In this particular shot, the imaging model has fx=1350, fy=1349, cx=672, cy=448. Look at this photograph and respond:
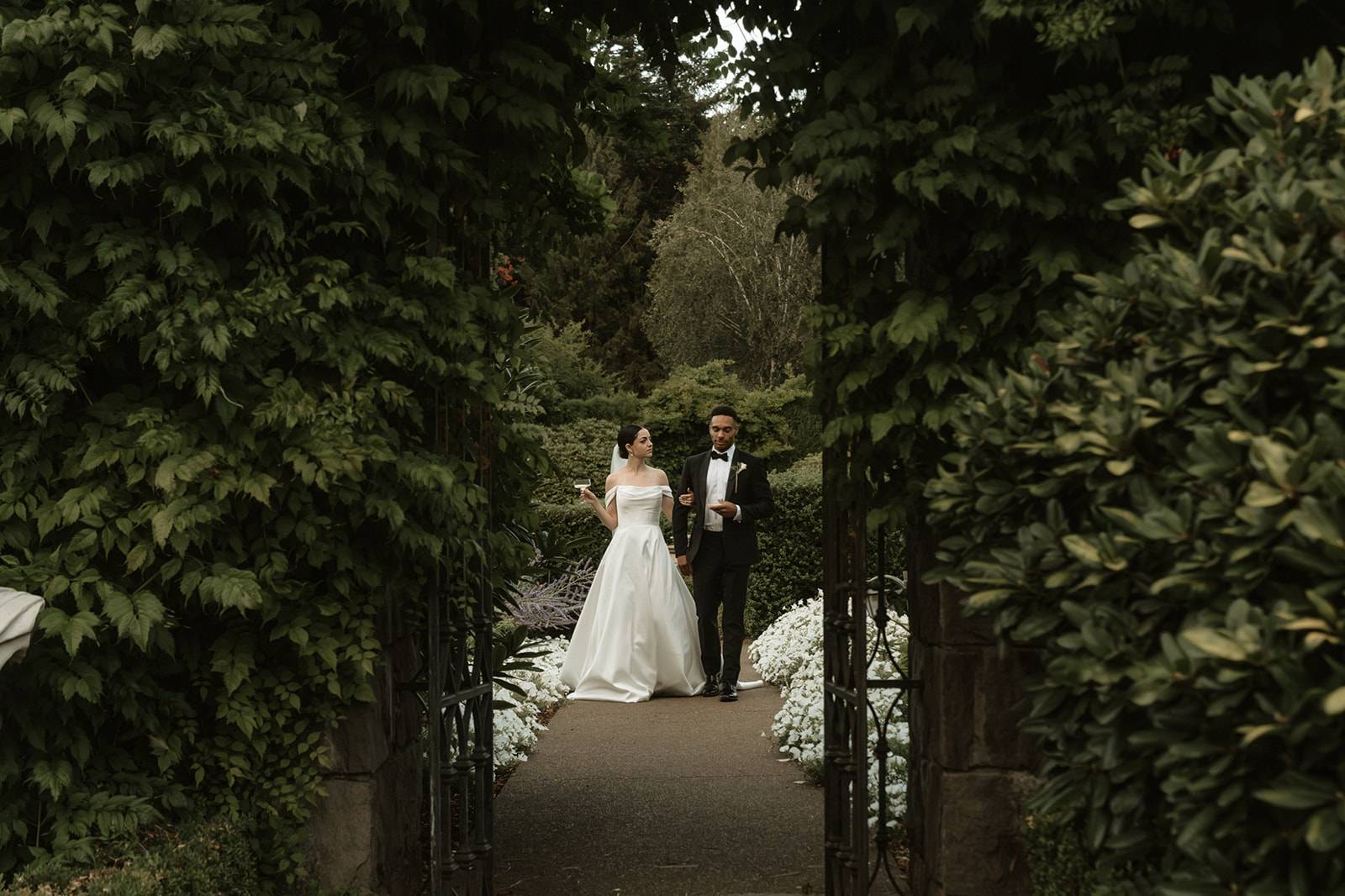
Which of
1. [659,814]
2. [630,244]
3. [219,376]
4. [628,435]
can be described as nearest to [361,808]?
[219,376]

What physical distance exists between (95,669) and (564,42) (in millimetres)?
2570

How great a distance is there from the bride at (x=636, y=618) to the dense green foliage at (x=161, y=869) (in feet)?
19.6

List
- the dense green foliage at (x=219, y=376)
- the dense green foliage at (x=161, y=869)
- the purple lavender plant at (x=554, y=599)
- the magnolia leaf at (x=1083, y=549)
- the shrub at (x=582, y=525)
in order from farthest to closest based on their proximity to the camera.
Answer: the shrub at (x=582, y=525) < the purple lavender plant at (x=554, y=599) < the dense green foliage at (x=219, y=376) < the dense green foliage at (x=161, y=869) < the magnolia leaf at (x=1083, y=549)

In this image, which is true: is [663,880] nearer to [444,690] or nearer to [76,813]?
[444,690]

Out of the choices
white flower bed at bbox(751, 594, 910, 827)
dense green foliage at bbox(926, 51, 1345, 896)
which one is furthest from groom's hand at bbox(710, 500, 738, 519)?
dense green foliage at bbox(926, 51, 1345, 896)

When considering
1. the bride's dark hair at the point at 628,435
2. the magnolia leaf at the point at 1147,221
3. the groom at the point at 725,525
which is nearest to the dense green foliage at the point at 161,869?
the magnolia leaf at the point at 1147,221

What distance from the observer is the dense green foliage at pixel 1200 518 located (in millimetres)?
2158

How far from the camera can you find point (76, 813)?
12.6 feet

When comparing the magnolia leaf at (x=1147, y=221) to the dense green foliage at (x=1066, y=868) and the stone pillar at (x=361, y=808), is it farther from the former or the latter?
the stone pillar at (x=361, y=808)

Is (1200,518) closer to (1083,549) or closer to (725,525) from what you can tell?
(1083,549)

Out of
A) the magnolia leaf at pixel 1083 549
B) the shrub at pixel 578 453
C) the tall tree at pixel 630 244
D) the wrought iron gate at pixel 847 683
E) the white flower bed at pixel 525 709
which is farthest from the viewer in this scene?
the tall tree at pixel 630 244

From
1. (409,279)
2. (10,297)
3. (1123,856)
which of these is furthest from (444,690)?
(1123,856)

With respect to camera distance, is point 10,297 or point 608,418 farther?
point 608,418

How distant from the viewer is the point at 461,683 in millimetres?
4848
